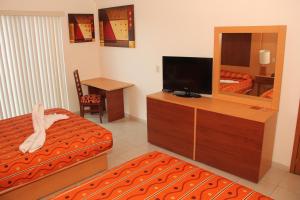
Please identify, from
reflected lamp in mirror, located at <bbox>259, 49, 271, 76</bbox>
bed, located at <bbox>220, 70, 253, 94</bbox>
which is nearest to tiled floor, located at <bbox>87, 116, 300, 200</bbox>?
bed, located at <bbox>220, 70, 253, 94</bbox>

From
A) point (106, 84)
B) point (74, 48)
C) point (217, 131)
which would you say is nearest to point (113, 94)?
point (106, 84)

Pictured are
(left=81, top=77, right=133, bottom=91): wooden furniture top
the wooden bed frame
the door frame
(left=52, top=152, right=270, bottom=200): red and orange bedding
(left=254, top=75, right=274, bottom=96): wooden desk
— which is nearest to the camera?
(left=52, top=152, right=270, bottom=200): red and orange bedding

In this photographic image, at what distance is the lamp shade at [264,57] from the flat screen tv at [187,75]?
2.04ft

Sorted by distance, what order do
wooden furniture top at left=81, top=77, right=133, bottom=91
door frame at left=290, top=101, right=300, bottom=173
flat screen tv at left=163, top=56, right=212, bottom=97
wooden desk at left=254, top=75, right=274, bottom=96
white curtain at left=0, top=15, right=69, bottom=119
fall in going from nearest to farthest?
door frame at left=290, top=101, right=300, bottom=173
wooden desk at left=254, top=75, right=274, bottom=96
flat screen tv at left=163, top=56, right=212, bottom=97
white curtain at left=0, top=15, right=69, bottom=119
wooden furniture top at left=81, top=77, right=133, bottom=91

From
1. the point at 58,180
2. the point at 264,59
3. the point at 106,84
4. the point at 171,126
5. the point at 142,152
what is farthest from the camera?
the point at 106,84

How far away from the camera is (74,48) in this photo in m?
5.02

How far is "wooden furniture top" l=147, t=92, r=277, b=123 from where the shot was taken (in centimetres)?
279

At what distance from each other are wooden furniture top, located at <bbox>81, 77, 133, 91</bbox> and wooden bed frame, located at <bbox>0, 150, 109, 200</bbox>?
5.88 feet

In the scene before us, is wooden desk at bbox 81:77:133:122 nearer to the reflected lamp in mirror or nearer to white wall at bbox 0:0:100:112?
white wall at bbox 0:0:100:112

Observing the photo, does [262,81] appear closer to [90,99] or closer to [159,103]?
[159,103]

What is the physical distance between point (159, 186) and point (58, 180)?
4.22ft

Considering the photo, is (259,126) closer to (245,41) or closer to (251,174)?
(251,174)

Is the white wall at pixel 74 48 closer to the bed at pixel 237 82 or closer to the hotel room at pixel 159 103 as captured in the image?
the hotel room at pixel 159 103

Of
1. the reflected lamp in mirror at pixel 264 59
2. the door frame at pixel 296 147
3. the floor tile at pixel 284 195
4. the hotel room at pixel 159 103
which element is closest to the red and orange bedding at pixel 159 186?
the hotel room at pixel 159 103
